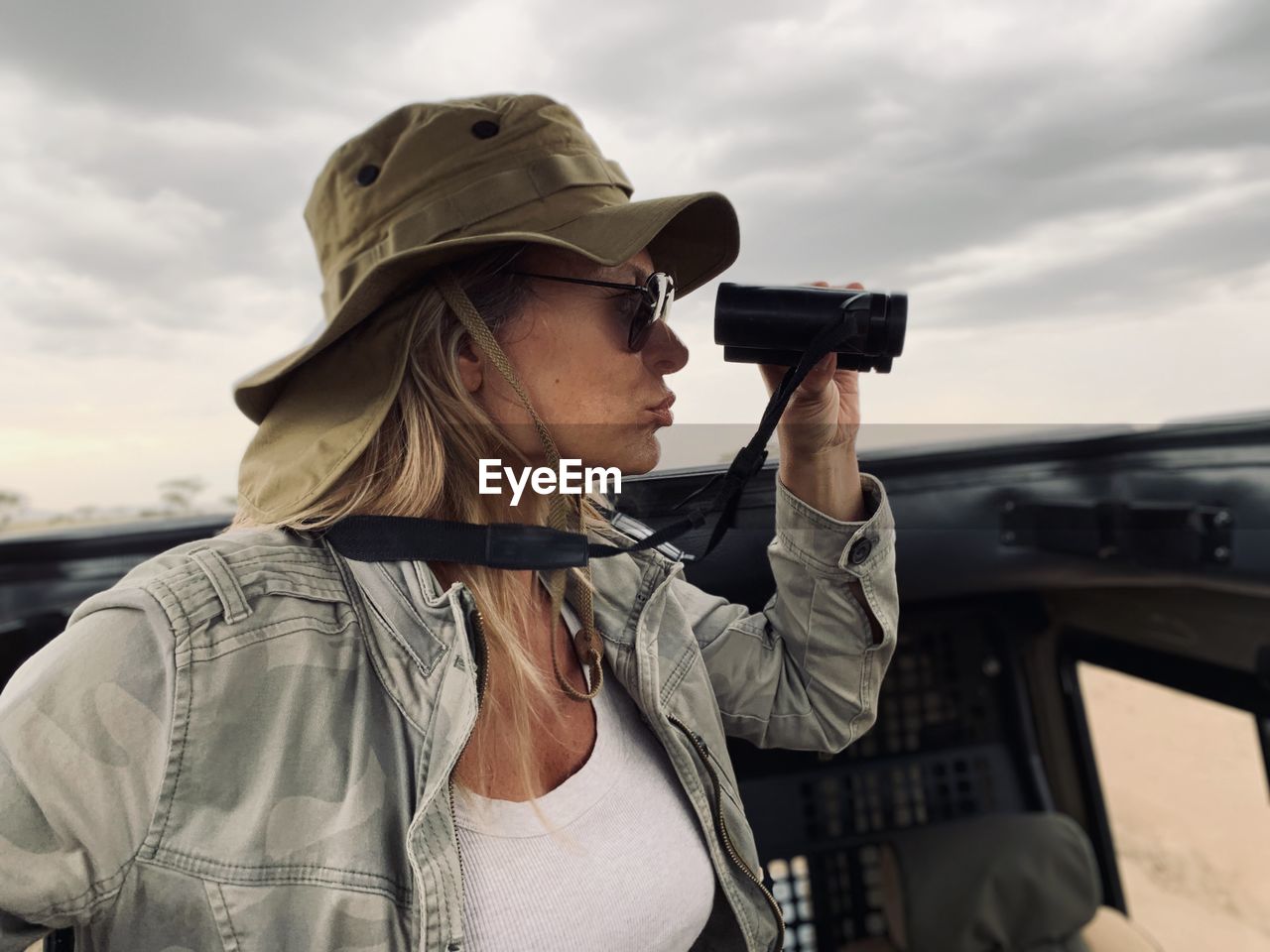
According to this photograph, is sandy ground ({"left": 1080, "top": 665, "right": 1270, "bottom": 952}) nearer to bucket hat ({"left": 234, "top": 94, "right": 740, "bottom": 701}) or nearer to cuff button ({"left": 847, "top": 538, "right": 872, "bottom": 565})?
cuff button ({"left": 847, "top": 538, "right": 872, "bottom": 565})

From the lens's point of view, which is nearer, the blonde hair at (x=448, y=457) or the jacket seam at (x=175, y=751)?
the jacket seam at (x=175, y=751)

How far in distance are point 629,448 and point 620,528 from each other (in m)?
0.12

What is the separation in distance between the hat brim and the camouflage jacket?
16 cm

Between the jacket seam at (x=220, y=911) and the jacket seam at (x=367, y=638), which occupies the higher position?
the jacket seam at (x=367, y=638)

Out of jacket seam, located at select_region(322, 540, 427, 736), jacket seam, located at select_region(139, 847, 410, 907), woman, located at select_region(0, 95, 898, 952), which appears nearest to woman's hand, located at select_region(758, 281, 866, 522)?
woman, located at select_region(0, 95, 898, 952)

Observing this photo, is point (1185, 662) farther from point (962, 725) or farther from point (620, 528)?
point (620, 528)

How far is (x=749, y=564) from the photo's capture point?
41.4 inches

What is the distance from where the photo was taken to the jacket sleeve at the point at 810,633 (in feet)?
3.26

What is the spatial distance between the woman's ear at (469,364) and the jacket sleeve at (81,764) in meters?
0.34

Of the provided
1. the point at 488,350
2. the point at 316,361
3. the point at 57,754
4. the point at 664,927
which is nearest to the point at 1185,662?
the point at 664,927

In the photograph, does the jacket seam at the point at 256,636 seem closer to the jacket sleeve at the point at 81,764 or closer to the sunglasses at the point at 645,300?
the jacket sleeve at the point at 81,764

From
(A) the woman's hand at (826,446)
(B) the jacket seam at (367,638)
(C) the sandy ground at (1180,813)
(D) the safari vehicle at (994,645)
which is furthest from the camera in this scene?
(C) the sandy ground at (1180,813)

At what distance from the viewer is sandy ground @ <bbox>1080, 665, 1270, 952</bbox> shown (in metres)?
1.68

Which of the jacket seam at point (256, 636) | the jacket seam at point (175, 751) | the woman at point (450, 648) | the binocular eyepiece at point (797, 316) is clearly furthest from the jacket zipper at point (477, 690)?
the binocular eyepiece at point (797, 316)
